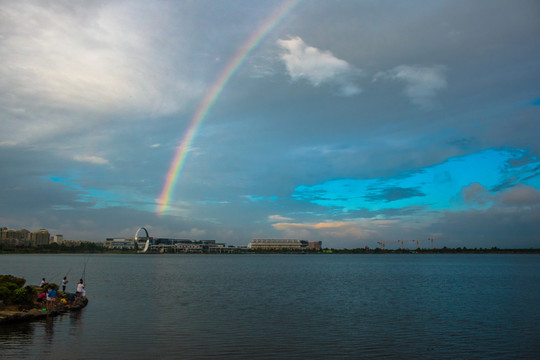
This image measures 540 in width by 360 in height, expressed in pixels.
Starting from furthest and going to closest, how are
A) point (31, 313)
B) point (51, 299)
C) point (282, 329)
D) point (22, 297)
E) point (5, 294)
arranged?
1. point (51, 299)
2. point (22, 297)
3. point (5, 294)
4. point (31, 313)
5. point (282, 329)

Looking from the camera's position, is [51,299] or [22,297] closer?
[22,297]

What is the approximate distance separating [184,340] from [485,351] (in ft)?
63.2

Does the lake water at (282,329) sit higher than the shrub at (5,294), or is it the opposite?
the shrub at (5,294)

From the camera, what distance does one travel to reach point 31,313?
100 feet

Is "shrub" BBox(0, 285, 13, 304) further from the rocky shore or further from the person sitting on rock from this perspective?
the person sitting on rock

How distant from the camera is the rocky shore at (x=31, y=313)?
2858 cm

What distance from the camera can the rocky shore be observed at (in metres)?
28.6

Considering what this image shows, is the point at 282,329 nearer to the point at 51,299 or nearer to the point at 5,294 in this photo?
the point at 51,299

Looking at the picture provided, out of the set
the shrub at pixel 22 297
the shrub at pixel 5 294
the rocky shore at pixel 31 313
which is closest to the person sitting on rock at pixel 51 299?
the rocky shore at pixel 31 313

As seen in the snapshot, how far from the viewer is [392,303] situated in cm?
4338

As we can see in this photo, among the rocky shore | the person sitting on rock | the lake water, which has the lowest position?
the lake water

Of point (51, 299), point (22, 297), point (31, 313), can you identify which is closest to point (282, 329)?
point (31, 313)

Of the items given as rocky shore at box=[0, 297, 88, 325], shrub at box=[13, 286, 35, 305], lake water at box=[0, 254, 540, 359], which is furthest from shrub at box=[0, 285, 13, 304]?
lake water at box=[0, 254, 540, 359]

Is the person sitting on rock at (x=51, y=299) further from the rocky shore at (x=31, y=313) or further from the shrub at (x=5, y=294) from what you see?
the shrub at (x=5, y=294)
